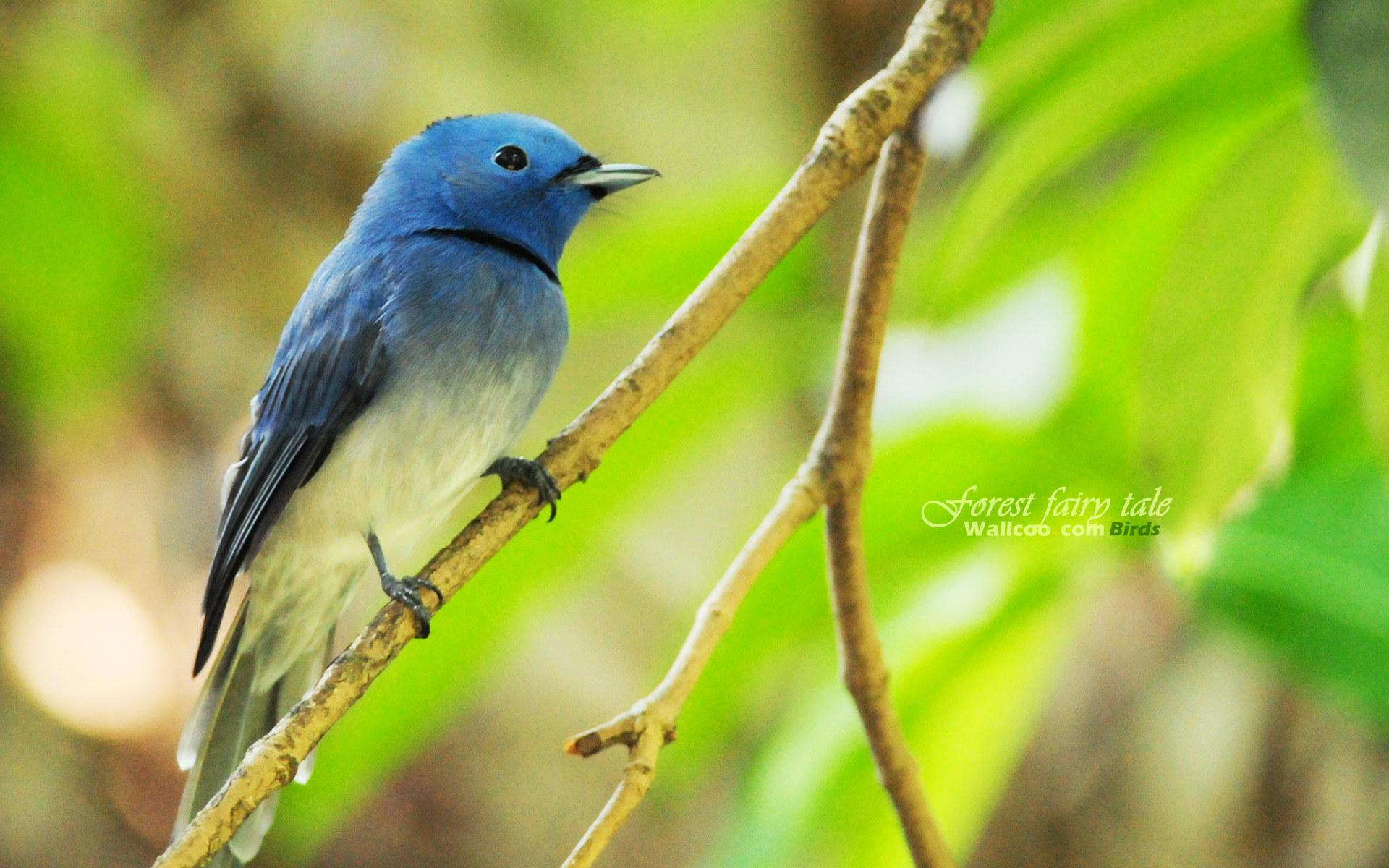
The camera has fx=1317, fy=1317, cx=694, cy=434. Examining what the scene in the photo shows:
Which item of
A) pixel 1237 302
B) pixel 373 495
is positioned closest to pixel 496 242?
pixel 373 495

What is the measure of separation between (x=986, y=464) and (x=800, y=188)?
2.41ft

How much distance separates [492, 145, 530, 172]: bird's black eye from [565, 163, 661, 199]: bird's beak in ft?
0.20

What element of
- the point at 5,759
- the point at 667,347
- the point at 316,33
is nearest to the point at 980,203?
the point at 667,347

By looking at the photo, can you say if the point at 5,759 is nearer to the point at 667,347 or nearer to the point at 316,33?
the point at 316,33

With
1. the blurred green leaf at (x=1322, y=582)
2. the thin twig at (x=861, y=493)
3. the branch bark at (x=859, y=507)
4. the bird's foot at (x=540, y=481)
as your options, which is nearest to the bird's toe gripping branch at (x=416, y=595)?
the bird's foot at (x=540, y=481)

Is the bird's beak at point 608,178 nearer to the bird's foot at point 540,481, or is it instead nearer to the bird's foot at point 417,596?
the bird's foot at point 540,481

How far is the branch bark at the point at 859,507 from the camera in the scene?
124 centimetres

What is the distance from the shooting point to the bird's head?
5.30 ft

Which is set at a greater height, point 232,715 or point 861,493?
point 861,493

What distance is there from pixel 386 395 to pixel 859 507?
0.56 metres

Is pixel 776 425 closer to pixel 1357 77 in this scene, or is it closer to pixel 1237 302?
pixel 1237 302

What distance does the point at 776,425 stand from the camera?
3393mm

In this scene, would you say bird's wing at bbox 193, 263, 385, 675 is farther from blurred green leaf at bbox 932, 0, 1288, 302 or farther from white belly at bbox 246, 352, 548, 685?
blurred green leaf at bbox 932, 0, 1288, 302

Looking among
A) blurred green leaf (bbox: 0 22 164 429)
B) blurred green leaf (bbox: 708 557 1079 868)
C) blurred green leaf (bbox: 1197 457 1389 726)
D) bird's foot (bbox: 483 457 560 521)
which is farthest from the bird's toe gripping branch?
blurred green leaf (bbox: 0 22 164 429)
